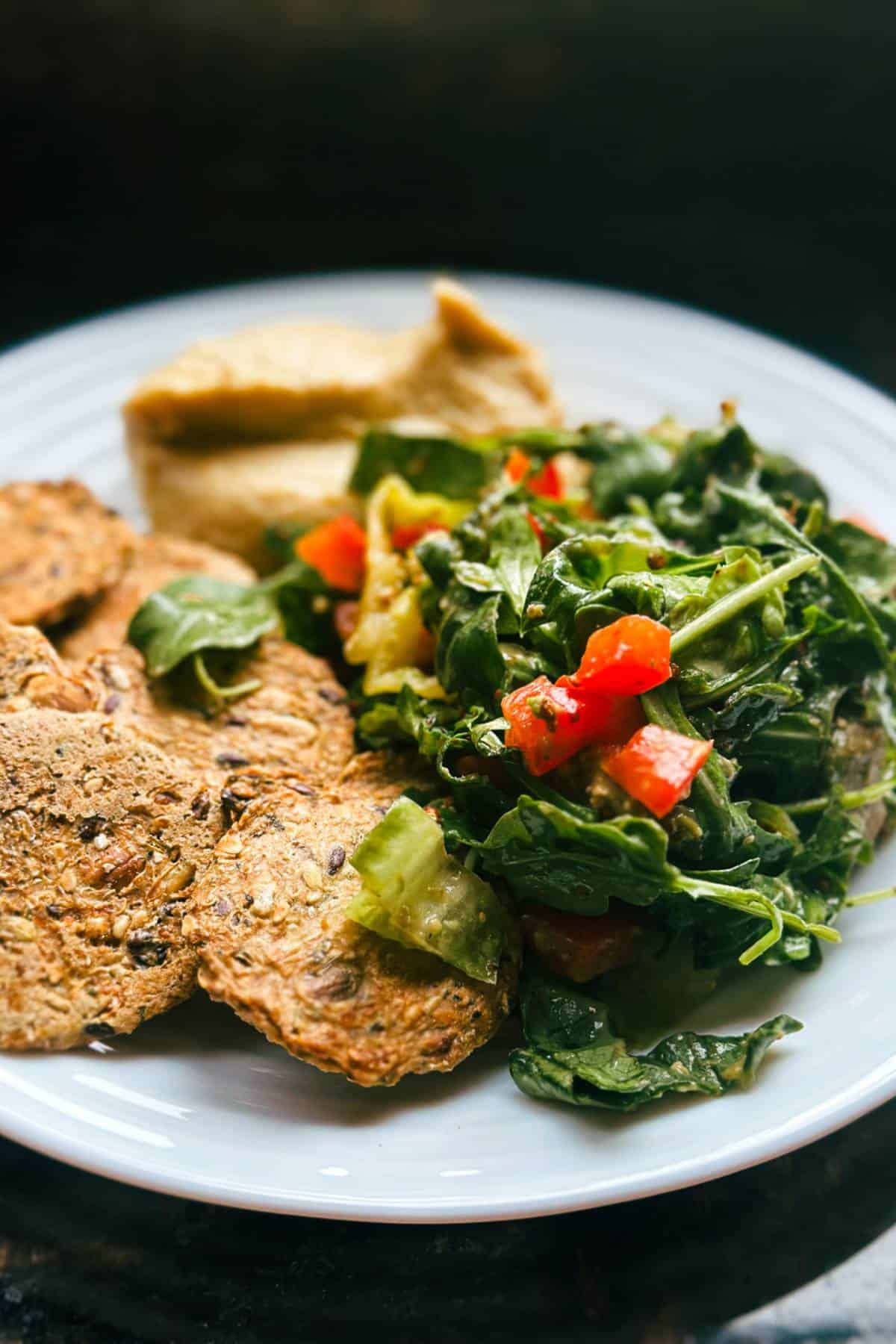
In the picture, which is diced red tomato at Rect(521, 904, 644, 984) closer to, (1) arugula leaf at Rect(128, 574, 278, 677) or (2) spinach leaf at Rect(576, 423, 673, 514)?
(1) arugula leaf at Rect(128, 574, 278, 677)

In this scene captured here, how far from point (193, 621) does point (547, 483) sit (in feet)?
4.81

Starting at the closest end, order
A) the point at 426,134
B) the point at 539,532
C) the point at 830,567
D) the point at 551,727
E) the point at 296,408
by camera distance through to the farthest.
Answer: the point at 551,727 < the point at 830,567 < the point at 539,532 < the point at 296,408 < the point at 426,134

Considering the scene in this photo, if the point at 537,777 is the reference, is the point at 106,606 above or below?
below

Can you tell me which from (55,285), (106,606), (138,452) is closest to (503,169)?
(55,285)

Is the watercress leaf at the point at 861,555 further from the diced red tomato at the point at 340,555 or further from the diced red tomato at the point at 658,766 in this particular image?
the diced red tomato at the point at 340,555

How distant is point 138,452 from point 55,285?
9.19 feet

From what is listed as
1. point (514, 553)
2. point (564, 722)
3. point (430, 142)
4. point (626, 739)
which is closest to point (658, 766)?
point (626, 739)

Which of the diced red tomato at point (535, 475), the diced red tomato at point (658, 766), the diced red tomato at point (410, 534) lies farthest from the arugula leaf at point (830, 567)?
the diced red tomato at point (410, 534)

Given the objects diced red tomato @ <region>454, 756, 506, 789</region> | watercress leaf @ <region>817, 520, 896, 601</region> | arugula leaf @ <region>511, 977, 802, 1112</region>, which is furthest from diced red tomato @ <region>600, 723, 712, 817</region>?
watercress leaf @ <region>817, 520, 896, 601</region>

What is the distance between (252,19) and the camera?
25.1 ft

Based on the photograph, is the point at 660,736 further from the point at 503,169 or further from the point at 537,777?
the point at 503,169

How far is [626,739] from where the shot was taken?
311cm

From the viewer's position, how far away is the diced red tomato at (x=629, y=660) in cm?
306

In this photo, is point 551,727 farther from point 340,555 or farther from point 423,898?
point 340,555
